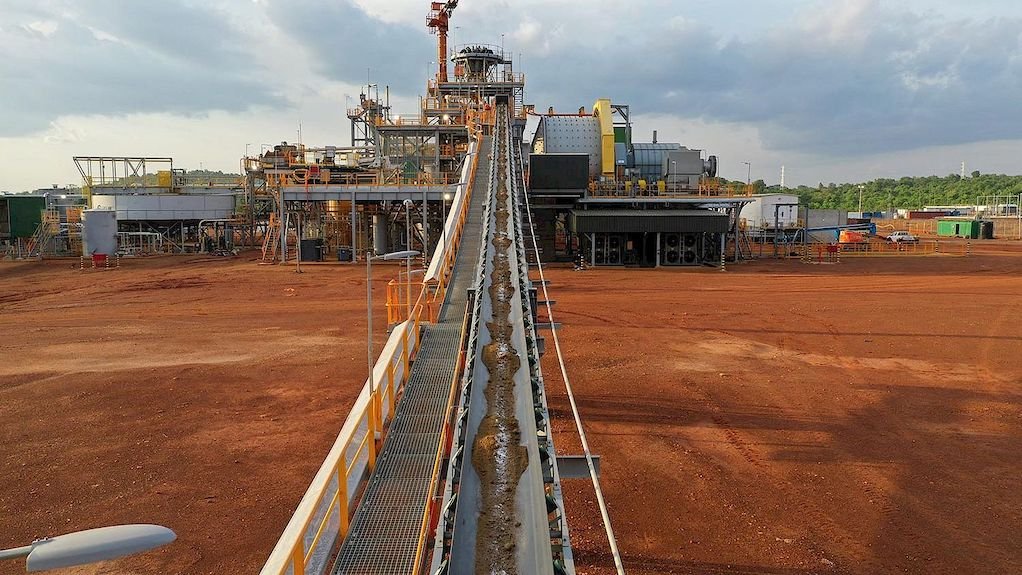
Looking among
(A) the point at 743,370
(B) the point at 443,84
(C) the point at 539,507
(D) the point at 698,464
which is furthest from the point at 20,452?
(B) the point at 443,84

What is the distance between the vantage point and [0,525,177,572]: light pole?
2590 millimetres

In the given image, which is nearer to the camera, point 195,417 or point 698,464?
point 698,464

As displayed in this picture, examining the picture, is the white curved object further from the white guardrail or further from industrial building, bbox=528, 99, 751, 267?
industrial building, bbox=528, 99, 751, 267

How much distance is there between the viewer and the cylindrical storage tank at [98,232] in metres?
39.4

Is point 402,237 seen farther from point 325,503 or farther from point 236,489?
point 325,503

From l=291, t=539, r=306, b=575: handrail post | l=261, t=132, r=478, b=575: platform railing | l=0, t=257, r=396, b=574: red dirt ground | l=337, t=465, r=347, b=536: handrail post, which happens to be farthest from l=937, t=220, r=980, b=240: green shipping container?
l=291, t=539, r=306, b=575: handrail post

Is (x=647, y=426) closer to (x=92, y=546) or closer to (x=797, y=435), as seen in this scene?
(x=797, y=435)

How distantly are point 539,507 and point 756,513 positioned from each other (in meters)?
4.30

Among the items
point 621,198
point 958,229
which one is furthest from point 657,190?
point 958,229

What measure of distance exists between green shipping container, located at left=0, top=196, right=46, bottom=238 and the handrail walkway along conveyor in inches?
2041

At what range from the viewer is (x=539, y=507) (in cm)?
534

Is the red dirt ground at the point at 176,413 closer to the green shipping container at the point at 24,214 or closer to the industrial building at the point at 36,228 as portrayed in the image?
the industrial building at the point at 36,228

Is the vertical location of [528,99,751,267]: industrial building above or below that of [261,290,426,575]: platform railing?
above

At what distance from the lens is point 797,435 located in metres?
11.0
